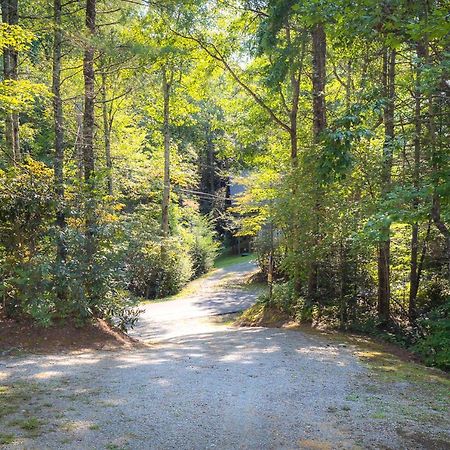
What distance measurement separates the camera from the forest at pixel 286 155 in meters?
6.74

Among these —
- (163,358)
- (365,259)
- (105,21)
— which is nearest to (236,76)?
(105,21)

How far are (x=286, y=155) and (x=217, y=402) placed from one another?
13.8 meters

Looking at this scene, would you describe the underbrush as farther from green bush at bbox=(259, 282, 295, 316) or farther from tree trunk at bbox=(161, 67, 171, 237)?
tree trunk at bbox=(161, 67, 171, 237)

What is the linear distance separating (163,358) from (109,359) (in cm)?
89

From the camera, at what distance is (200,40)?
14141 millimetres

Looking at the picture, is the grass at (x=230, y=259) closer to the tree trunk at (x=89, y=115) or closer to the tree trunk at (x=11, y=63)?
the tree trunk at (x=11, y=63)

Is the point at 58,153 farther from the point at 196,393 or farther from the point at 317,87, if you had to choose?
the point at 317,87

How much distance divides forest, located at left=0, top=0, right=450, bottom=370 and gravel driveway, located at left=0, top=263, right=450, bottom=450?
1.94 metres

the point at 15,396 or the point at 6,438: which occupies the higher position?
the point at 6,438

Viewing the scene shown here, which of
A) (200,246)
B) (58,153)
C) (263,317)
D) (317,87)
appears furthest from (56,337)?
(200,246)

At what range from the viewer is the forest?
6739mm

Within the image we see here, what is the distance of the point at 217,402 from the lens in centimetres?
495

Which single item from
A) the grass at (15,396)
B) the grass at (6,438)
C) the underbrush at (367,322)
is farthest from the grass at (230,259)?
the grass at (6,438)

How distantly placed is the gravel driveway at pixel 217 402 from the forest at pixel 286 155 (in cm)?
194
